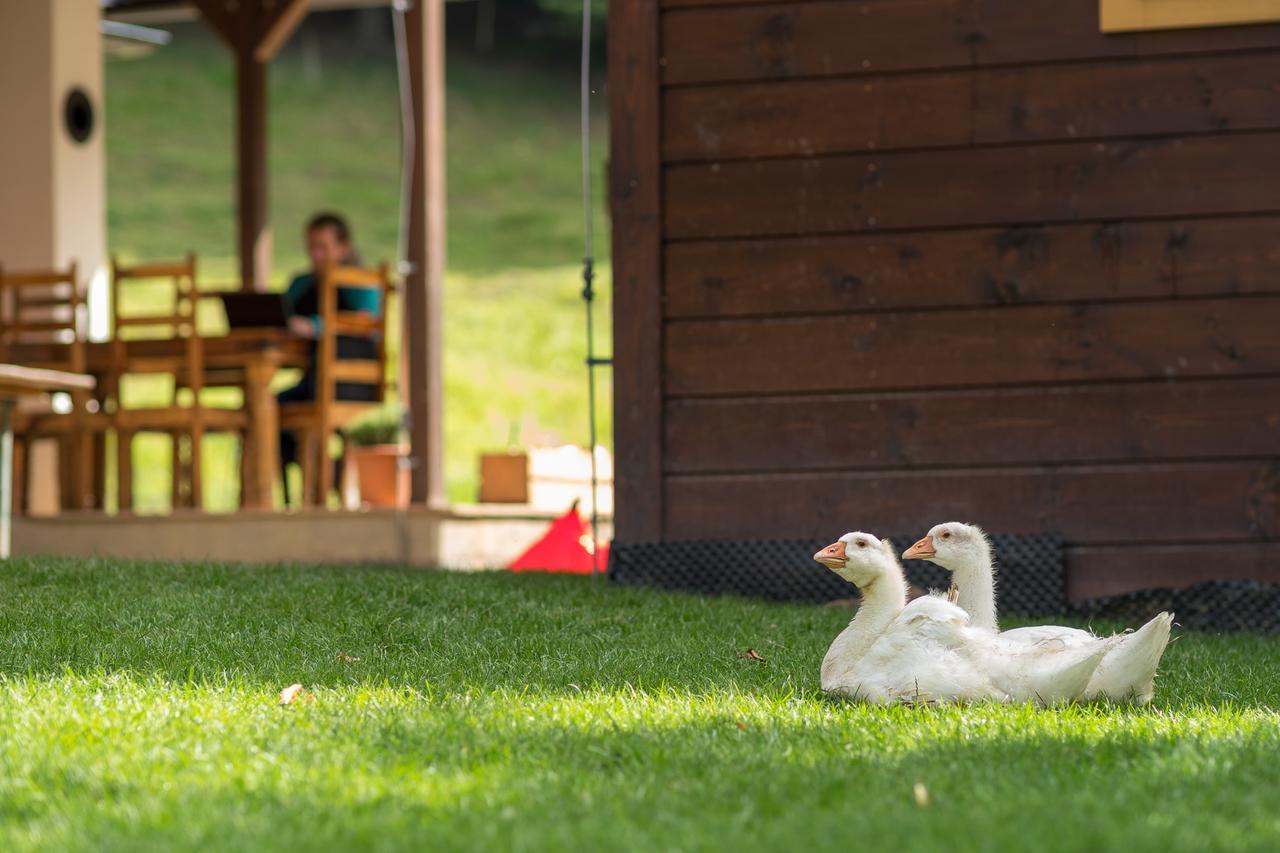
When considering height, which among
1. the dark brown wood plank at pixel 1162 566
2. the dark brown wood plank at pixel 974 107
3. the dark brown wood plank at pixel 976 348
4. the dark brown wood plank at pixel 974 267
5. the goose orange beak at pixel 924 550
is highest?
the dark brown wood plank at pixel 974 107

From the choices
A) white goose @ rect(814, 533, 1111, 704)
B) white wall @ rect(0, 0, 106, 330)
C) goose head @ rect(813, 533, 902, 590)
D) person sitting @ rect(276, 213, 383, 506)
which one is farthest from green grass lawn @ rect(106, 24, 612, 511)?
white goose @ rect(814, 533, 1111, 704)

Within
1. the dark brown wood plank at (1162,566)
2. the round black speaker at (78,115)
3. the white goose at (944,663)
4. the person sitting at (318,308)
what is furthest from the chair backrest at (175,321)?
the white goose at (944,663)

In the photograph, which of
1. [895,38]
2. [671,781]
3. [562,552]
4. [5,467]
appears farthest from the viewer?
[562,552]

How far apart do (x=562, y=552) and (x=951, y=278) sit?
2.44m

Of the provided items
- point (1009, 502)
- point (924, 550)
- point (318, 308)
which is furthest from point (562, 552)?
point (924, 550)

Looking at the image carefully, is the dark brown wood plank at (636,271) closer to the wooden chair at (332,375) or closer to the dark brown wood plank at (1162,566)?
the dark brown wood plank at (1162,566)

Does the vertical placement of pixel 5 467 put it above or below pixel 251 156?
below

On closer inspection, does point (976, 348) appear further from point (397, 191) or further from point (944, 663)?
point (397, 191)

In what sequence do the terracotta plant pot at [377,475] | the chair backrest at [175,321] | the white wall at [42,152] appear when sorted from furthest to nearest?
1. the white wall at [42,152]
2. the terracotta plant pot at [377,475]
3. the chair backrest at [175,321]

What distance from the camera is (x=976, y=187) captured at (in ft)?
21.9

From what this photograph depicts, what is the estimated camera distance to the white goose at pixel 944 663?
3916 mm

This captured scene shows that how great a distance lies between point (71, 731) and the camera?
3428 millimetres

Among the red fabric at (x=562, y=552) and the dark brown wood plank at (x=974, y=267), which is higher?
the dark brown wood plank at (x=974, y=267)

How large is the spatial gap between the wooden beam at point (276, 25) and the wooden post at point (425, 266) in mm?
3233
